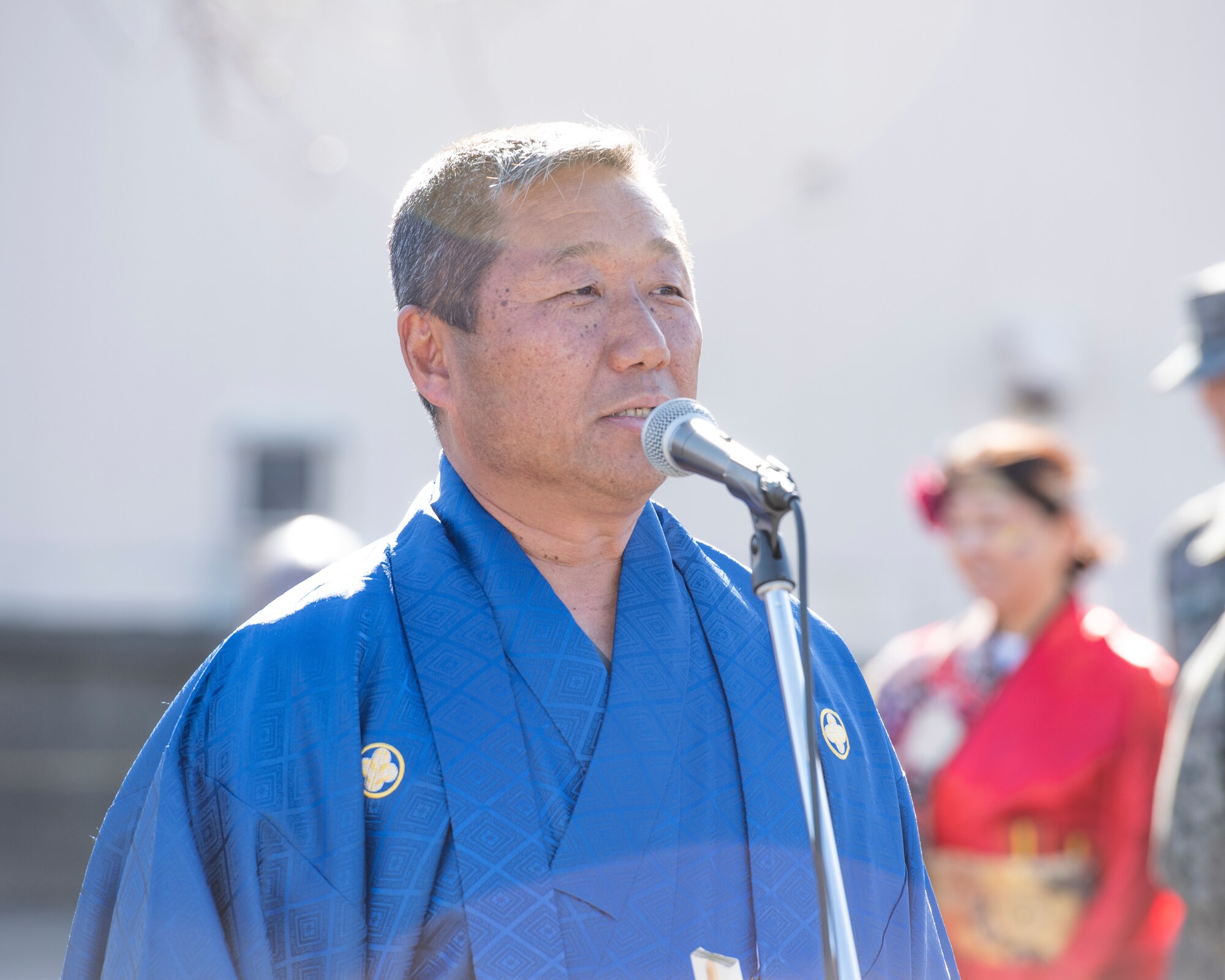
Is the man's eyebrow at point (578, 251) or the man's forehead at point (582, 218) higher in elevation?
the man's forehead at point (582, 218)

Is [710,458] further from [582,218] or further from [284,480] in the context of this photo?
[284,480]

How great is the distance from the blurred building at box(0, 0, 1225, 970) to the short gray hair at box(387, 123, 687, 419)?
5654 mm

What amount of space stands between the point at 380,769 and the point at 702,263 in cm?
Result: 702

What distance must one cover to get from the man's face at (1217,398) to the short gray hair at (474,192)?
158cm

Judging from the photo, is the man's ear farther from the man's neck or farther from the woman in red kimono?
the woman in red kimono

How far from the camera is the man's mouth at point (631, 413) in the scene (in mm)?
1567

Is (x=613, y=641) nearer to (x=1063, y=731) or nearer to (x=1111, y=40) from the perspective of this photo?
(x=1063, y=731)

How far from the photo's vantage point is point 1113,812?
3074mm

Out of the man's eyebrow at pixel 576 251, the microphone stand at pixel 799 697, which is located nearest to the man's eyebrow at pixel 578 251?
the man's eyebrow at pixel 576 251

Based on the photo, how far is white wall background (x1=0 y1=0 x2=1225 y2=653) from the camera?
25.6 feet

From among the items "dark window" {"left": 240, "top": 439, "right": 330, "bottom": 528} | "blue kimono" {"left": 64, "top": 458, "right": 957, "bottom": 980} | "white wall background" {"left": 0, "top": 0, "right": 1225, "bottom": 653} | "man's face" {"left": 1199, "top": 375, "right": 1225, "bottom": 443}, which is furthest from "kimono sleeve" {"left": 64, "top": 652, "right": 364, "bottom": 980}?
"dark window" {"left": 240, "top": 439, "right": 330, "bottom": 528}

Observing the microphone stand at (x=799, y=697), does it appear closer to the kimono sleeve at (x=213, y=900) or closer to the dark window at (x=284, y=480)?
the kimono sleeve at (x=213, y=900)

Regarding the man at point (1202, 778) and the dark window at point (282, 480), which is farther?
the dark window at point (282, 480)

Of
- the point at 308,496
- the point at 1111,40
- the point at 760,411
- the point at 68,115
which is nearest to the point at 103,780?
the point at 308,496
